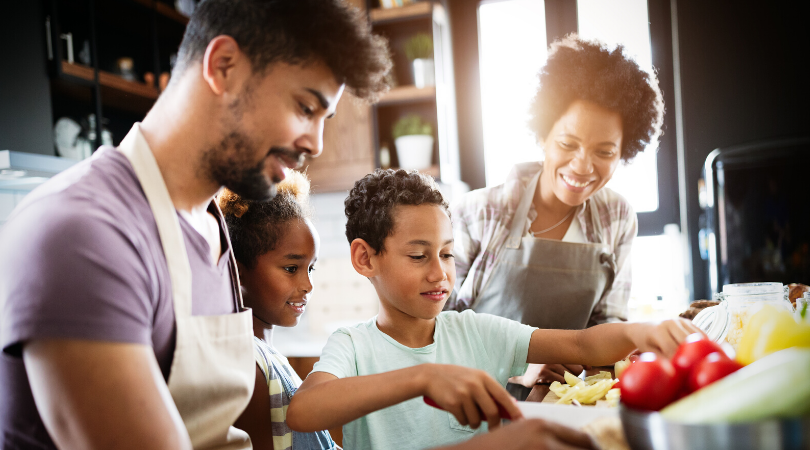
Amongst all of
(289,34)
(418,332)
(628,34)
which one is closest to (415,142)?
(628,34)

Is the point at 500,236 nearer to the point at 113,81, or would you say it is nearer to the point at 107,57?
the point at 113,81

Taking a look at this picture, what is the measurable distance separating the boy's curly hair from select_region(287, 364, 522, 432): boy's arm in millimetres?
390

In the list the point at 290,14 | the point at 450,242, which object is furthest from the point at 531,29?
the point at 290,14

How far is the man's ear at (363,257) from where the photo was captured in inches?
45.9

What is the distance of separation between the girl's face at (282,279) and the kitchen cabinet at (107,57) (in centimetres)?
135

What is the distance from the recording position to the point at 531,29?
2.31 meters

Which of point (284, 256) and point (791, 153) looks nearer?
point (284, 256)

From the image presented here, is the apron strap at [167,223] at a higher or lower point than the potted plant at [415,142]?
lower

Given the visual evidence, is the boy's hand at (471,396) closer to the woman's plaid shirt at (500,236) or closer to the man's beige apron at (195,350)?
the man's beige apron at (195,350)

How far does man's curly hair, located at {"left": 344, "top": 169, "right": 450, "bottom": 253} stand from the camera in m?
1.15

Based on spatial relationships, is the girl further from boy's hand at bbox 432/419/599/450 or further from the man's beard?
boy's hand at bbox 432/419/599/450

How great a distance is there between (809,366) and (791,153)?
2361mm

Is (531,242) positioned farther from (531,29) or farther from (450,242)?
(531,29)

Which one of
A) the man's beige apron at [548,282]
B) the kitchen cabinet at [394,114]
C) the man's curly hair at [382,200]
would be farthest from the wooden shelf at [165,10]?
the man's beige apron at [548,282]
